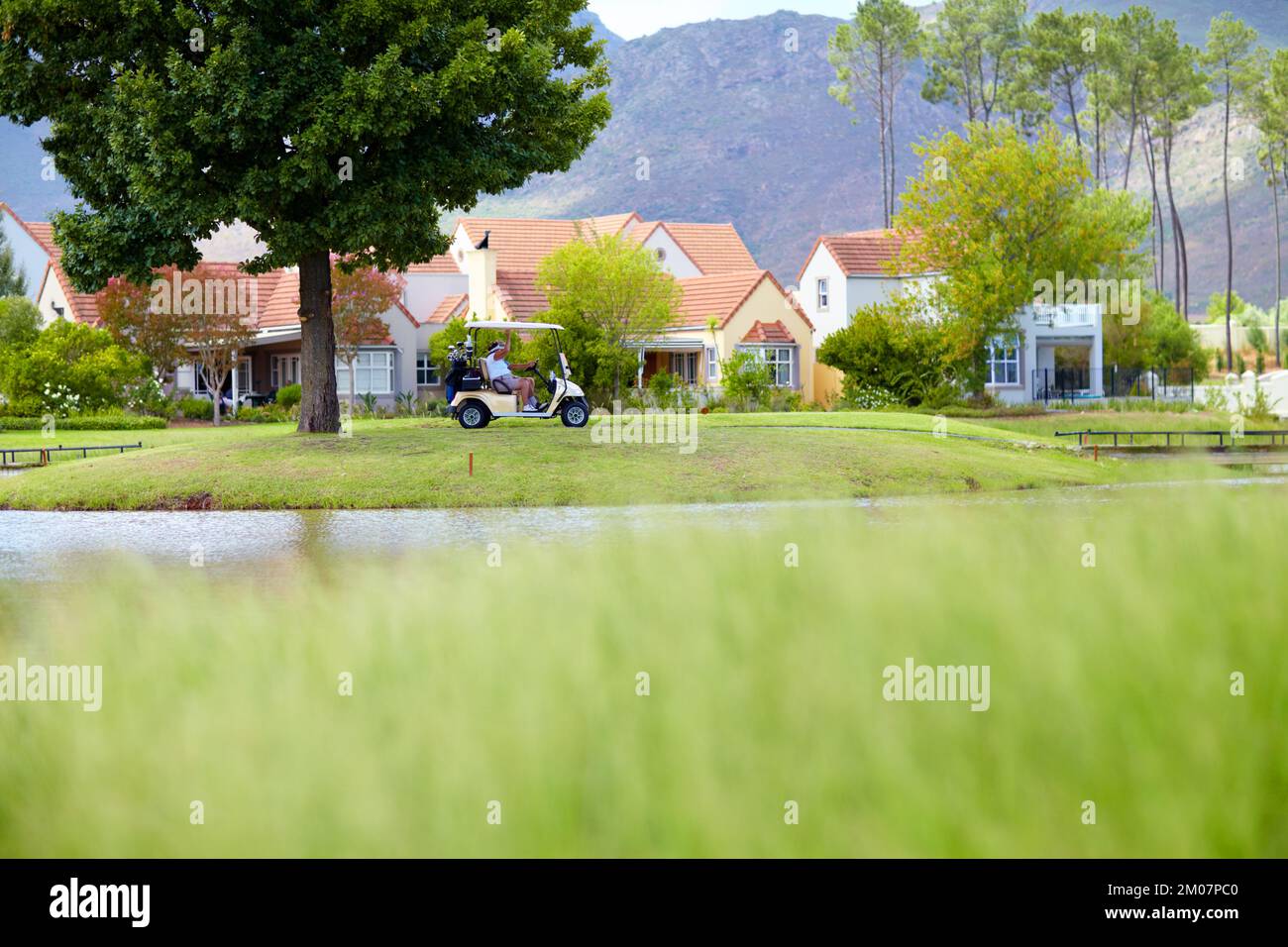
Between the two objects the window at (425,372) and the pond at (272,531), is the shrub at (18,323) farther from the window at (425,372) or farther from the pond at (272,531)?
the pond at (272,531)

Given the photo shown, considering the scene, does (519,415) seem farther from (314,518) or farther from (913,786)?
(913,786)

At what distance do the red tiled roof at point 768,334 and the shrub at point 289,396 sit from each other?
58.7 feet

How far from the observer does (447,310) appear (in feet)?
213

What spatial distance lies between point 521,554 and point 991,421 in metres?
41.0

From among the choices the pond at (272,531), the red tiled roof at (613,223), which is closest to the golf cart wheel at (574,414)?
the pond at (272,531)

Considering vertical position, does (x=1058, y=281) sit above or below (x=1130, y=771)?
above

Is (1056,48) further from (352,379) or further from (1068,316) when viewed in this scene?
(352,379)

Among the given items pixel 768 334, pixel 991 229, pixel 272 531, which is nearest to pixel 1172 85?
pixel 768 334

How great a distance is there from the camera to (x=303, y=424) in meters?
34.2

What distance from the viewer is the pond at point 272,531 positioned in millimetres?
17312

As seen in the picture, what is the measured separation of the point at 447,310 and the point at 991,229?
78.9 ft

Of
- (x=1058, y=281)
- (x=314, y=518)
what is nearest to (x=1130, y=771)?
(x=314, y=518)

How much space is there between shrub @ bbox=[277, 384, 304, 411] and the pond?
97.4 feet
